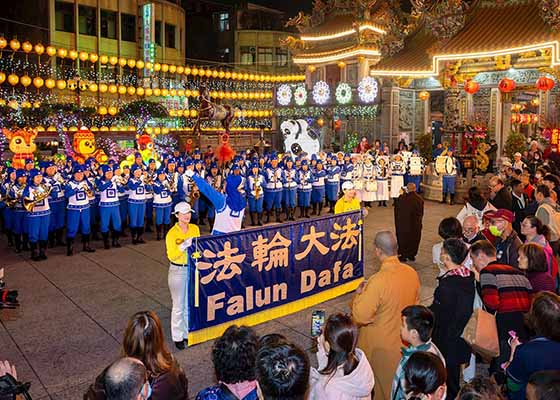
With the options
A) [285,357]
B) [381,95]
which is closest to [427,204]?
[381,95]

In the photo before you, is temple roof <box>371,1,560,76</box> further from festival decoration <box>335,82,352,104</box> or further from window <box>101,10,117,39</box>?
window <box>101,10,117,39</box>

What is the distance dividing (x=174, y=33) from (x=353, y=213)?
1473 inches

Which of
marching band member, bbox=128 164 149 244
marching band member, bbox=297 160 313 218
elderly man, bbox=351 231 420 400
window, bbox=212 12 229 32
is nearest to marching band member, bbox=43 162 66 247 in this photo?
marching band member, bbox=128 164 149 244

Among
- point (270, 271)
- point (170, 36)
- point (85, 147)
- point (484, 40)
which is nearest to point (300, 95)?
point (484, 40)

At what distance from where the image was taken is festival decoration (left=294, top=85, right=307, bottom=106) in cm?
2700

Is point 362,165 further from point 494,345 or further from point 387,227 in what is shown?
point 494,345

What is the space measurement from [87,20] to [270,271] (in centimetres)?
3433

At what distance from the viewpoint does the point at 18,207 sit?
10969 millimetres

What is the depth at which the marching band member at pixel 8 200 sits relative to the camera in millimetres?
11148

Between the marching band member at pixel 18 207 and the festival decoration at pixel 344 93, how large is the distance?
16264 mm

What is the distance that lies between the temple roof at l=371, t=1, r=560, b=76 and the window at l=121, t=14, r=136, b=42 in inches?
919

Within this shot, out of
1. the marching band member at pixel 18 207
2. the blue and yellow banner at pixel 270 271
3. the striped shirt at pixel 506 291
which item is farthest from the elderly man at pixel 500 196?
the marching band member at pixel 18 207

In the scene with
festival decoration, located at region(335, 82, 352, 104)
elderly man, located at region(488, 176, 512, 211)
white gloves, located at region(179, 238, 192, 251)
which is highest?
festival decoration, located at region(335, 82, 352, 104)

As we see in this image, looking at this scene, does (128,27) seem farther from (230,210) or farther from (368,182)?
(230,210)
